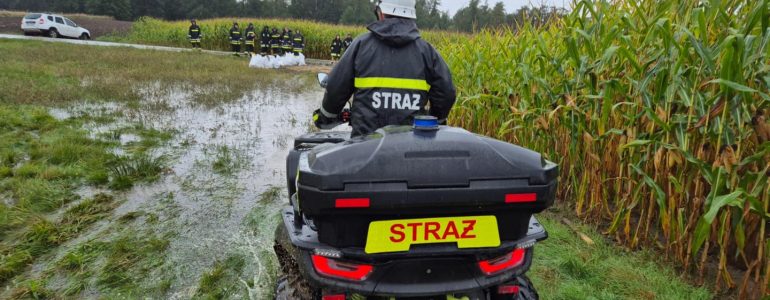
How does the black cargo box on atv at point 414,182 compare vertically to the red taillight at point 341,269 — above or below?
above

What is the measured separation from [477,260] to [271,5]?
75884 millimetres

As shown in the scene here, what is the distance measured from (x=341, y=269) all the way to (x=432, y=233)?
357 millimetres

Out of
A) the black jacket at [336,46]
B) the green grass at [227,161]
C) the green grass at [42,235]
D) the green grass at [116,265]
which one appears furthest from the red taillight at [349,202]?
the black jacket at [336,46]

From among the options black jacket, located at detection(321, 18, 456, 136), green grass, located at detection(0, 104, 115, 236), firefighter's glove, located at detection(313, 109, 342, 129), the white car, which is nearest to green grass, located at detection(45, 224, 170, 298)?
green grass, located at detection(0, 104, 115, 236)

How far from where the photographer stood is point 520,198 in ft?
5.20

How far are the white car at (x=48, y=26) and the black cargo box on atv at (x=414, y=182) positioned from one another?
31.7 m

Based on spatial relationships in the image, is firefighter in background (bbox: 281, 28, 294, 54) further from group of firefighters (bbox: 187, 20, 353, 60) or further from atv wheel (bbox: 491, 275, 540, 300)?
atv wheel (bbox: 491, 275, 540, 300)

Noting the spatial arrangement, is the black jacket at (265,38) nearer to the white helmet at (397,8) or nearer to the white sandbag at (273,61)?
the white sandbag at (273,61)

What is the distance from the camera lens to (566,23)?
4.02m

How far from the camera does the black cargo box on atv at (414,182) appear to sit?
1495 millimetres

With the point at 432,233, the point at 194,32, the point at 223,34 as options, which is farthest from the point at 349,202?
the point at 223,34

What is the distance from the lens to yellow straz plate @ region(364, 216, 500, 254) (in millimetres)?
1581

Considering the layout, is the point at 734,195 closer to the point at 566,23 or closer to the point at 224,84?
the point at 566,23

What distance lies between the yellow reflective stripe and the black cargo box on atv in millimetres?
945
